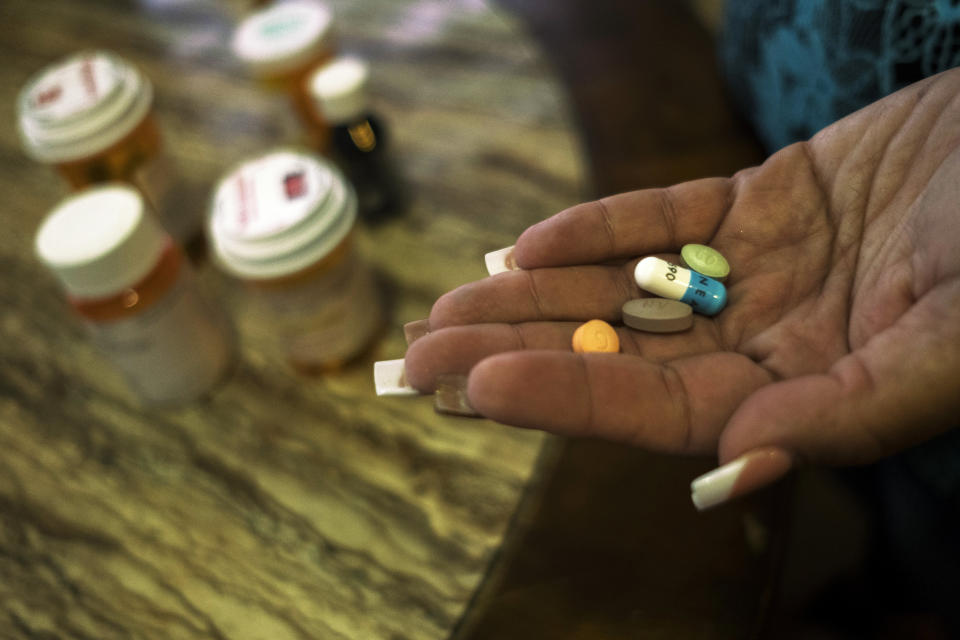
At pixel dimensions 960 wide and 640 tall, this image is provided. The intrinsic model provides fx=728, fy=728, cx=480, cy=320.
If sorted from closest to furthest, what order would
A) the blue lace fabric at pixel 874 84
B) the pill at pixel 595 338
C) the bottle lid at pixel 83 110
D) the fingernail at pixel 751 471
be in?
1. the fingernail at pixel 751 471
2. the pill at pixel 595 338
3. the blue lace fabric at pixel 874 84
4. the bottle lid at pixel 83 110

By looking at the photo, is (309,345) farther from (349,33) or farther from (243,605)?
(349,33)


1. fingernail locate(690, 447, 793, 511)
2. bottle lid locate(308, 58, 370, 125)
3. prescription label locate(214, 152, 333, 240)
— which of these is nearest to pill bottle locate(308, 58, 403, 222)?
bottle lid locate(308, 58, 370, 125)

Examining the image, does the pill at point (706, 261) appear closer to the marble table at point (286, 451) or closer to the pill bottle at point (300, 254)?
the marble table at point (286, 451)

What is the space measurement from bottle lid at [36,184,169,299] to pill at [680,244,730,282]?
0.49 m

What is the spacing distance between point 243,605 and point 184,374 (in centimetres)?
26

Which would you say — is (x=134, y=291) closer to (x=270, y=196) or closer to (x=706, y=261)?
(x=270, y=196)

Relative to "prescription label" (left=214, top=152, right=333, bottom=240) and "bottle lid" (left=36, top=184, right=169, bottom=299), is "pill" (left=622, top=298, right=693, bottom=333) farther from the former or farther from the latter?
"bottle lid" (left=36, top=184, right=169, bottom=299)

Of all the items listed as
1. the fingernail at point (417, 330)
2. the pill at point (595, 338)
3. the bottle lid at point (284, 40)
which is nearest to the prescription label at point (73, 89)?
the bottle lid at point (284, 40)

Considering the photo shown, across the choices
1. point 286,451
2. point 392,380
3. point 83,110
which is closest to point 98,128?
point 83,110

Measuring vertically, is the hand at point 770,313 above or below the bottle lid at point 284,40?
below

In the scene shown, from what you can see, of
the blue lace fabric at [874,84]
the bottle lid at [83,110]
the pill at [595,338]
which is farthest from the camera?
the bottle lid at [83,110]

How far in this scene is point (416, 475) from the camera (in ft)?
2.30

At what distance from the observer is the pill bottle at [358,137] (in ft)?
2.73

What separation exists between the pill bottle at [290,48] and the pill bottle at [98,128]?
0.14 m
